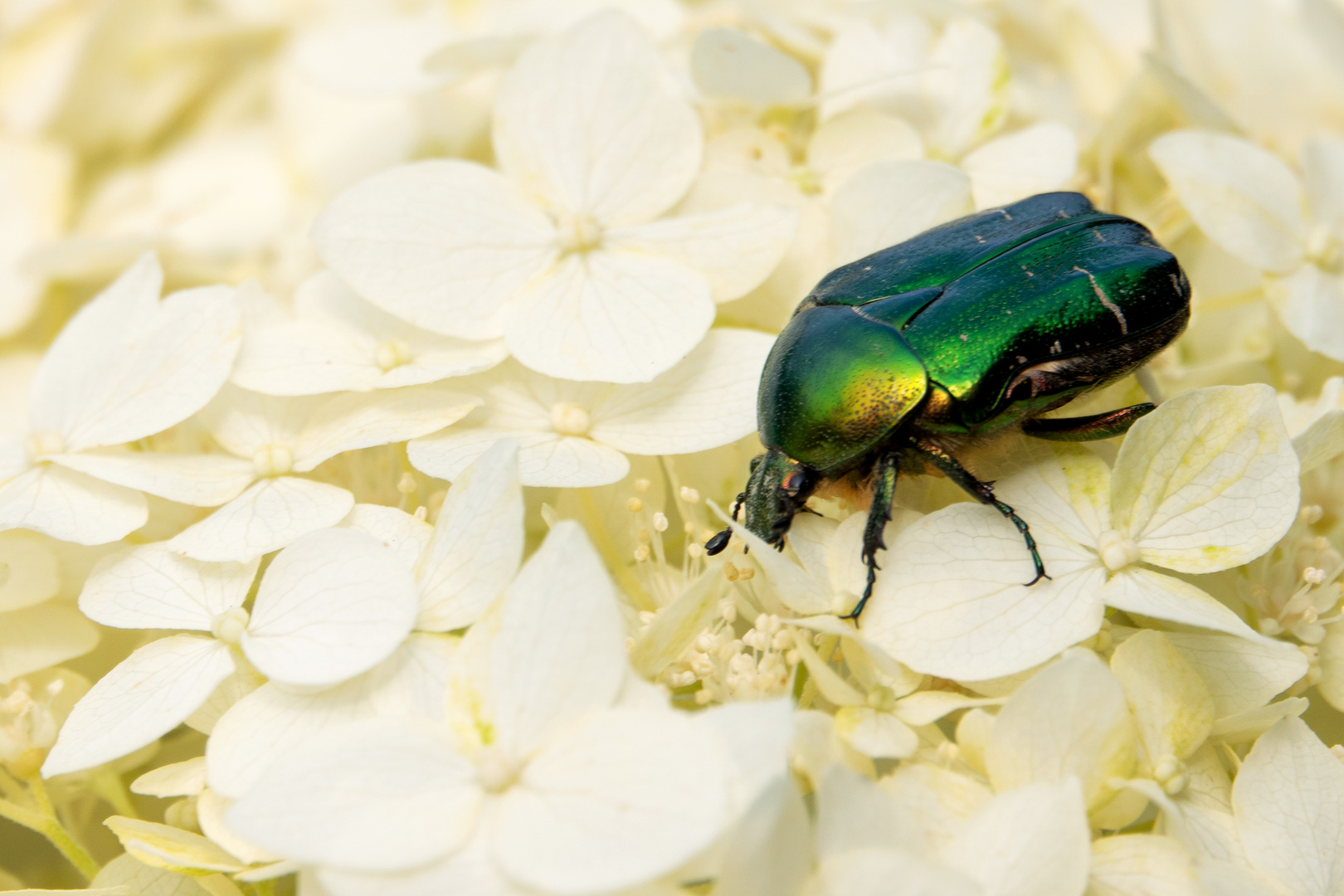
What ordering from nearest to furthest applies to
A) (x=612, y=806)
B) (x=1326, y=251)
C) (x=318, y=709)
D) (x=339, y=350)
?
→ (x=612, y=806), (x=318, y=709), (x=339, y=350), (x=1326, y=251)

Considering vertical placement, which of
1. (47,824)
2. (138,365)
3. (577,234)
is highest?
(577,234)

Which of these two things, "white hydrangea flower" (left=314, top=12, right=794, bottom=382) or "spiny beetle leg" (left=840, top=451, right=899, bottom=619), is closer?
"spiny beetle leg" (left=840, top=451, right=899, bottom=619)

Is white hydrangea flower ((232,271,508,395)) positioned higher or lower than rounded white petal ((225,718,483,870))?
higher

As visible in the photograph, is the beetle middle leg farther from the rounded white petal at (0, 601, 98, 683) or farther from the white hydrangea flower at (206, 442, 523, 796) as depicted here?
the rounded white petal at (0, 601, 98, 683)

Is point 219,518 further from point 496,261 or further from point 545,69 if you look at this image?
point 545,69

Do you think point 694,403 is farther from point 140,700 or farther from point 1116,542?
point 140,700

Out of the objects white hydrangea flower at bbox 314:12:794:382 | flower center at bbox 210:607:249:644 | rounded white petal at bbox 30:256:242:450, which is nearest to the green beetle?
white hydrangea flower at bbox 314:12:794:382

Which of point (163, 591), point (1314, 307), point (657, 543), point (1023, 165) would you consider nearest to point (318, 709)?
point (163, 591)

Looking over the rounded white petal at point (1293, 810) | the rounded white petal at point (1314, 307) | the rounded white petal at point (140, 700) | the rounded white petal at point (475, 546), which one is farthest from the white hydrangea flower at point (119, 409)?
the rounded white petal at point (1314, 307)
